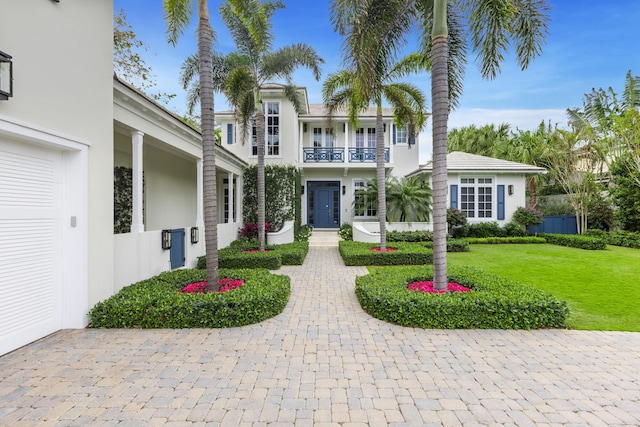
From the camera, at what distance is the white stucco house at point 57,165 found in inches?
142

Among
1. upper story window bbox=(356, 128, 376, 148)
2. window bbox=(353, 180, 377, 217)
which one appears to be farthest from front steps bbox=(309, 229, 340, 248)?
upper story window bbox=(356, 128, 376, 148)

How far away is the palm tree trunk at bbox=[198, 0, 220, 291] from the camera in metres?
5.41

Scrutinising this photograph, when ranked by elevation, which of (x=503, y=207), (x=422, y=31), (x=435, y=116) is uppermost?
(x=422, y=31)

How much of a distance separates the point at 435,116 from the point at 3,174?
637 centimetres

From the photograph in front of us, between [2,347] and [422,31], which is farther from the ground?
[422,31]

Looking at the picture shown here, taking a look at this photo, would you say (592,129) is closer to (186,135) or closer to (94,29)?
(186,135)

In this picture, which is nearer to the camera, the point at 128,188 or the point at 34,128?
the point at 34,128

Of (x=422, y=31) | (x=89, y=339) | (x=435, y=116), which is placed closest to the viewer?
(x=89, y=339)

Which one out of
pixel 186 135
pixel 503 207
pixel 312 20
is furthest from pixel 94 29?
pixel 503 207

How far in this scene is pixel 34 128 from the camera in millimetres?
3654

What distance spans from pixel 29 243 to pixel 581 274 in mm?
11775

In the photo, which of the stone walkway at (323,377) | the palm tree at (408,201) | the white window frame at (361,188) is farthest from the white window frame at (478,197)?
the stone walkway at (323,377)

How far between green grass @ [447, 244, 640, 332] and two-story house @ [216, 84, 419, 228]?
677cm

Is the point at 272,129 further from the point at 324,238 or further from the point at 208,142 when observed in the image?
the point at 208,142
